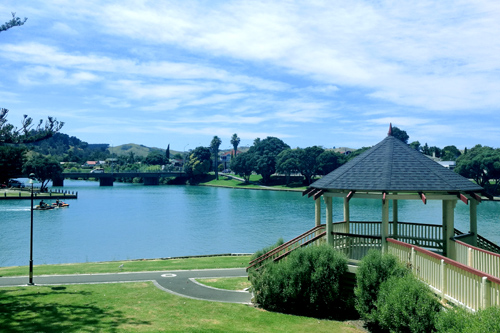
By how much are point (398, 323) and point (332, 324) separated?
2.89 m

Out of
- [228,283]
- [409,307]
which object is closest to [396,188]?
[409,307]

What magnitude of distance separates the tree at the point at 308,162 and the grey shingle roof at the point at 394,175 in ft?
320

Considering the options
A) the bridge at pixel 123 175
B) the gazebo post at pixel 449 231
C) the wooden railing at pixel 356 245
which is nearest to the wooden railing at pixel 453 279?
the wooden railing at pixel 356 245

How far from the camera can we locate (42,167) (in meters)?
103

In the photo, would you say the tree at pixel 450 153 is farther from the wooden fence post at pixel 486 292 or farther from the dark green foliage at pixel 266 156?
the wooden fence post at pixel 486 292

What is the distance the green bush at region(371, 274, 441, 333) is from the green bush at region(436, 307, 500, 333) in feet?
1.84

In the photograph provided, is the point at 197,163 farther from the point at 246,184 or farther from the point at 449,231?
the point at 449,231

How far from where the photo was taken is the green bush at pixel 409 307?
942cm

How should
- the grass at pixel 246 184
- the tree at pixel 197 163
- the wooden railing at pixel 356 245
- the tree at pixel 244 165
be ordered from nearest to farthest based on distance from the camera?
the wooden railing at pixel 356 245 < the grass at pixel 246 184 < the tree at pixel 244 165 < the tree at pixel 197 163

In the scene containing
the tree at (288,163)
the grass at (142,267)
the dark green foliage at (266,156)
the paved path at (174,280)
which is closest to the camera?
the paved path at (174,280)

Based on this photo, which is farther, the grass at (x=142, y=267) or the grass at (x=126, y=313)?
the grass at (x=142, y=267)

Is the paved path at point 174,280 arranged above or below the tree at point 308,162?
below

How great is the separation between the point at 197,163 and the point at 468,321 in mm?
134840

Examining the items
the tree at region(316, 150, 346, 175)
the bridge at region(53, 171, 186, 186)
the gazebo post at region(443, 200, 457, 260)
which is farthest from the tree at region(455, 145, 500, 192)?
the bridge at region(53, 171, 186, 186)
